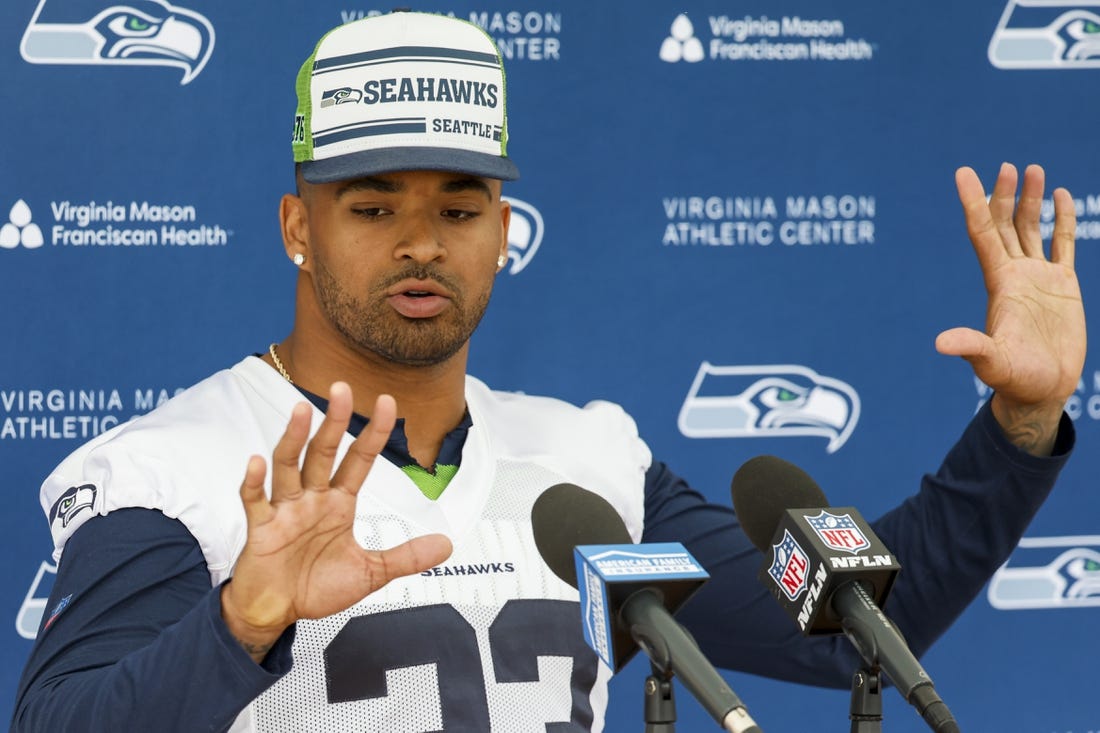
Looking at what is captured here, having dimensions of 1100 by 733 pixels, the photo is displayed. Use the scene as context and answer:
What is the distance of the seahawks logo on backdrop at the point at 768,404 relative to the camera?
3215 mm

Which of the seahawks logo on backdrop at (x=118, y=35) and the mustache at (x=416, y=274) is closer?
the mustache at (x=416, y=274)

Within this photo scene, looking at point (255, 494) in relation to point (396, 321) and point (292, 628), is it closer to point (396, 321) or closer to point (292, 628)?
point (292, 628)

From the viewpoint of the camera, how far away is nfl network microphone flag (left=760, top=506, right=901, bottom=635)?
5.07 ft

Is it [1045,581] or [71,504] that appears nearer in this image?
[71,504]

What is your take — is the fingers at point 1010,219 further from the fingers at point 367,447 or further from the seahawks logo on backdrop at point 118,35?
the seahawks logo on backdrop at point 118,35

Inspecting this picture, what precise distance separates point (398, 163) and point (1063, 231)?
87cm

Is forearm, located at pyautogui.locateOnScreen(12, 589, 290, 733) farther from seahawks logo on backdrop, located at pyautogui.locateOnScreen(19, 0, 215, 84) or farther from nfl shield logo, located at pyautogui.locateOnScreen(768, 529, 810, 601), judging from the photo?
seahawks logo on backdrop, located at pyautogui.locateOnScreen(19, 0, 215, 84)

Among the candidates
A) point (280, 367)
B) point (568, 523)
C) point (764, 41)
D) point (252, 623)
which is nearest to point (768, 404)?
point (764, 41)

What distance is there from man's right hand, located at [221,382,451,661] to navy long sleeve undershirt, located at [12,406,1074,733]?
0.04 meters

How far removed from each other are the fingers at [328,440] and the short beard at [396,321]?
0.60 m

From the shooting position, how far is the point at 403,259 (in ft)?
6.94

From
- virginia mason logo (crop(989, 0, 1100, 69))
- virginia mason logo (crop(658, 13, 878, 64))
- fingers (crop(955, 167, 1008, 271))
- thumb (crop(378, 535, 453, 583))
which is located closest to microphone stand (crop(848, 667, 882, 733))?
thumb (crop(378, 535, 453, 583))

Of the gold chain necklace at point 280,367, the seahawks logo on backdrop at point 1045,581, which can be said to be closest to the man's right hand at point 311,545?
the gold chain necklace at point 280,367

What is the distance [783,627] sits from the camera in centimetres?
233
